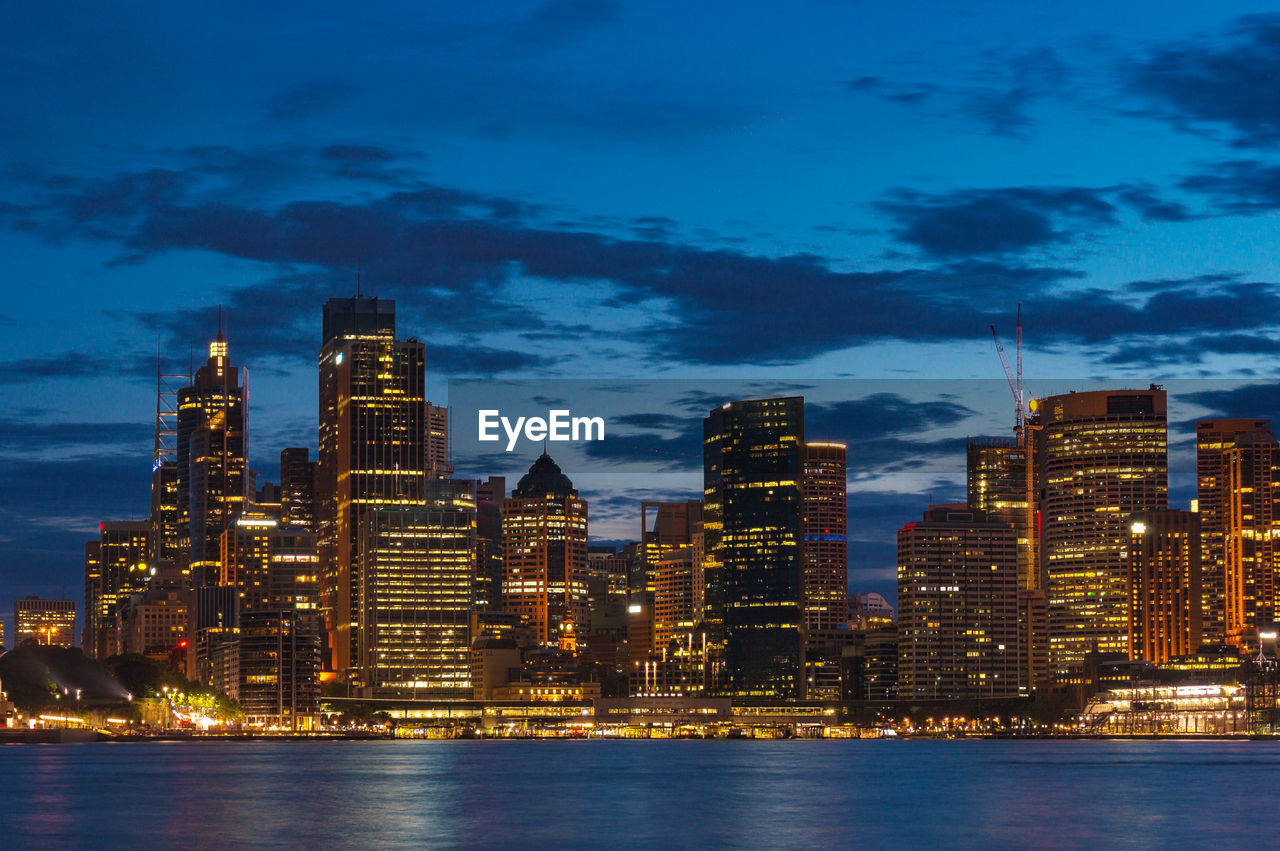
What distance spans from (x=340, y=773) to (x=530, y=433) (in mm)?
67176

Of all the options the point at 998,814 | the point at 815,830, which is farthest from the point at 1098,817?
the point at 815,830

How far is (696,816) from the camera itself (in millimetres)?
116125

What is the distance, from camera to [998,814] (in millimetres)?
116188

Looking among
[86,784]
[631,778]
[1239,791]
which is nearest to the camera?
[1239,791]

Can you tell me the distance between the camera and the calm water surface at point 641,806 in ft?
331

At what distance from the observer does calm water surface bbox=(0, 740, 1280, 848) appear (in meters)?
101

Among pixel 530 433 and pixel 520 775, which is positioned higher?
pixel 530 433

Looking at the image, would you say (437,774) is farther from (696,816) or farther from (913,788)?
(696,816)

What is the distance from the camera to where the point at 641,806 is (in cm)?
12450

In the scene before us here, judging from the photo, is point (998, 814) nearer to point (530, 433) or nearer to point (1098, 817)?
point (1098, 817)

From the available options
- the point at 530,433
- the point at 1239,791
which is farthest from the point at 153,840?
the point at 1239,791

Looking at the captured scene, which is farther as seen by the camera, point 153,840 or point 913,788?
point 913,788

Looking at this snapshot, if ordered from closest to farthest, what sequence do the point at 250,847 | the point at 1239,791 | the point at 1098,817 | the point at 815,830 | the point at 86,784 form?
1. the point at 250,847
2. the point at 815,830
3. the point at 1098,817
4. the point at 1239,791
5. the point at 86,784

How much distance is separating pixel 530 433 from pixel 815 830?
2766 centimetres
